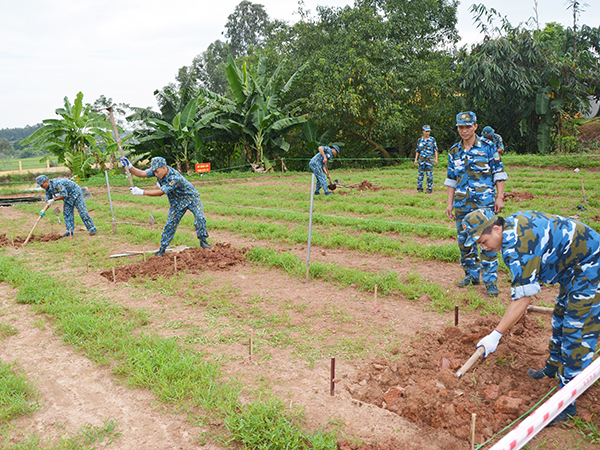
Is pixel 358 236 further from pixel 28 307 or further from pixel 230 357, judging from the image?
pixel 28 307

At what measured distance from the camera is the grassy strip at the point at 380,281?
16.8 feet

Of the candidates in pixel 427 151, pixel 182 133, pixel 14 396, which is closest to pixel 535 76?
pixel 427 151

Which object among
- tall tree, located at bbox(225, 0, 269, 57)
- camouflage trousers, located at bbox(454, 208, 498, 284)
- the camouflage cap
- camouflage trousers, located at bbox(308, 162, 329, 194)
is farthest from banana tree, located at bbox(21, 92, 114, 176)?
tall tree, located at bbox(225, 0, 269, 57)

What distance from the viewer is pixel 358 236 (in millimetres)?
8477

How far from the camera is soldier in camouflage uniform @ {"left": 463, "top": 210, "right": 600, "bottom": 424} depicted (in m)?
2.93

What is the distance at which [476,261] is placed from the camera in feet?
18.4

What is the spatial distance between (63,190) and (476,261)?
8.84 metres

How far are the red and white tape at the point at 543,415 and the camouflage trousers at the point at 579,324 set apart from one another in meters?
0.26

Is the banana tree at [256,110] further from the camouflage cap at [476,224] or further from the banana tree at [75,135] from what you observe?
the camouflage cap at [476,224]

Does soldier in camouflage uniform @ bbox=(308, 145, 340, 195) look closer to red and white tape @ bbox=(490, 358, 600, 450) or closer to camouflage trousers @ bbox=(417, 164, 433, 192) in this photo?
camouflage trousers @ bbox=(417, 164, 433, 192)

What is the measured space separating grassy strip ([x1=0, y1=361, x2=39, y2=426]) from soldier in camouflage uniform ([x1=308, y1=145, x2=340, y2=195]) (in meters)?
8.81

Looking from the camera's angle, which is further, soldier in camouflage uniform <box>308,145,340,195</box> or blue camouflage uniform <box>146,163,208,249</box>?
soldier in camouflage uniform <box>308,145,340,195</box>

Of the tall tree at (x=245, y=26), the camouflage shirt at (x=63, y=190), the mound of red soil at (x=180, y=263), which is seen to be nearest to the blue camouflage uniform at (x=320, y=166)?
the mound of red soil at (x=180, y=263)

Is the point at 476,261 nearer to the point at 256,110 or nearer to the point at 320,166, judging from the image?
the point at 320,166
